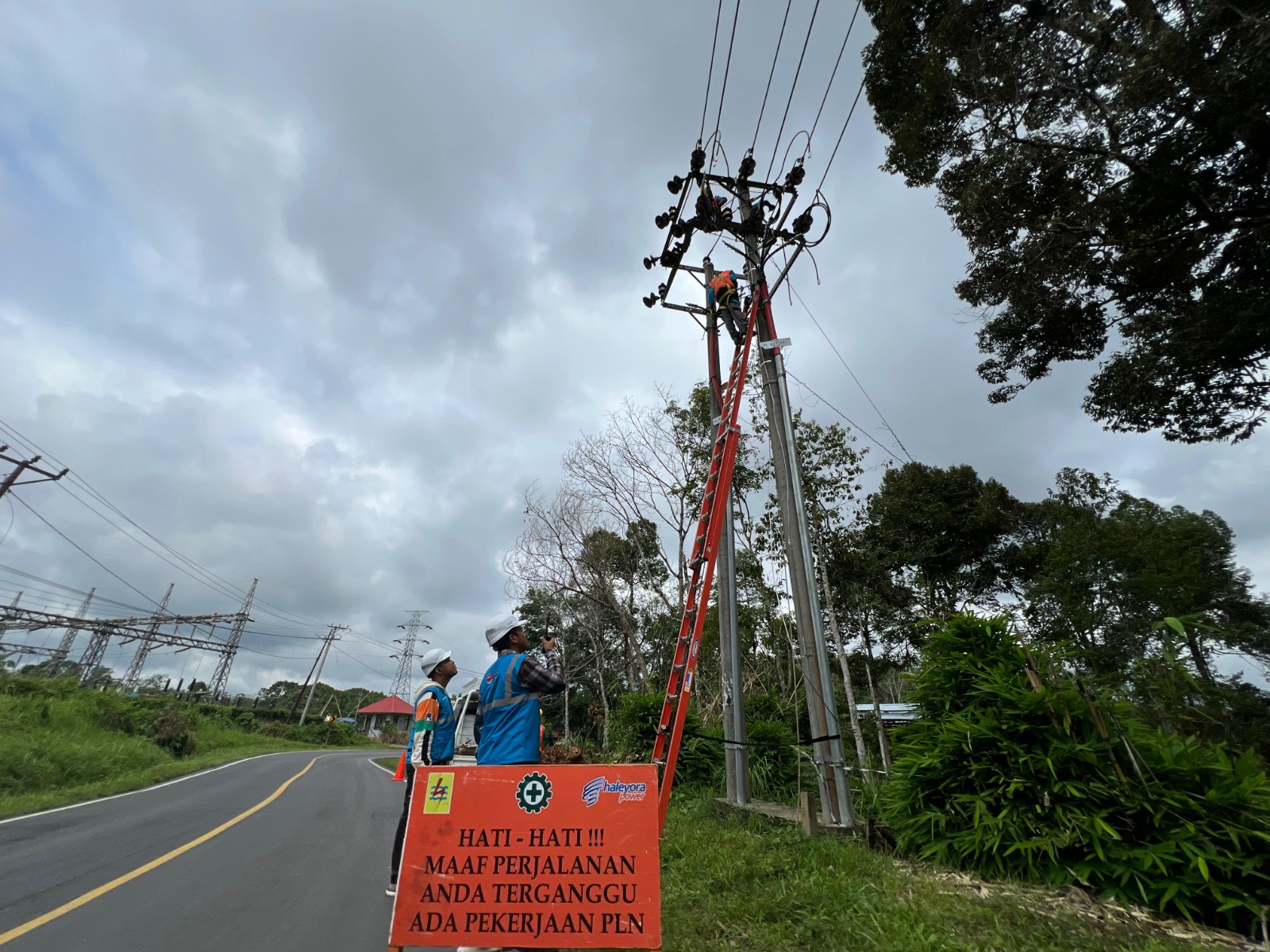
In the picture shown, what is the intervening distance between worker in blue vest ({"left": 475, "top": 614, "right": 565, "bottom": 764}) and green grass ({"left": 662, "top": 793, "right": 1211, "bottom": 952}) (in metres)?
1.41

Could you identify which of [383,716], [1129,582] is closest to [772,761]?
[1129,582]

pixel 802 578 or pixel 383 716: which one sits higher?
pixel 383 716

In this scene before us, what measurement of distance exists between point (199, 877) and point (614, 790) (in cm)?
517

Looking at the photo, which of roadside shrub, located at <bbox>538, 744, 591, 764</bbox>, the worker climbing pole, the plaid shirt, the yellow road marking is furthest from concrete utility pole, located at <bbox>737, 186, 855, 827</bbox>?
roadside shrub, located at <bbox>538, 744, 591, 764</bbox>

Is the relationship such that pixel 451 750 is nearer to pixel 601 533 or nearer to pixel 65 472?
pixel 601 533

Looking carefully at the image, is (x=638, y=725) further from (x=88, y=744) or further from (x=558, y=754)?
(x=88, y=744)

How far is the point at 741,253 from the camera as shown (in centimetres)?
758

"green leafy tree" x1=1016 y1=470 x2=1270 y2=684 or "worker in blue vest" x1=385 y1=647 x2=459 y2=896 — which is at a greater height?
"green leafy tree" x1=1016 y1=470 x2=1270 y2=684

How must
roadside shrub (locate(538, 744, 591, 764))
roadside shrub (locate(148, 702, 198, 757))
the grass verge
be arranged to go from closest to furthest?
the grass verge → roadside shrub (locate(538, 744, 591, 764)) → roadside shrub (locate(148, 702, 198, 757))

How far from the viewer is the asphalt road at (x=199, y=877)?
4.19 m

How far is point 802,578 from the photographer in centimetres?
581

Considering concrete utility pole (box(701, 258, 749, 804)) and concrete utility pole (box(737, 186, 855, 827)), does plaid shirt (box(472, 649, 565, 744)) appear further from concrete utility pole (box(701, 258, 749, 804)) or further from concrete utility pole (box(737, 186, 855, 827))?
concrete utility pole (box(701, 258, 749, 804))

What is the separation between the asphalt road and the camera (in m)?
4.19

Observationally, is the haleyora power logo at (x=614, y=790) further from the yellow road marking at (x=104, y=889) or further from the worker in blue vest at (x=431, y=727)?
the yellow road marking at (x=104, y=889)
